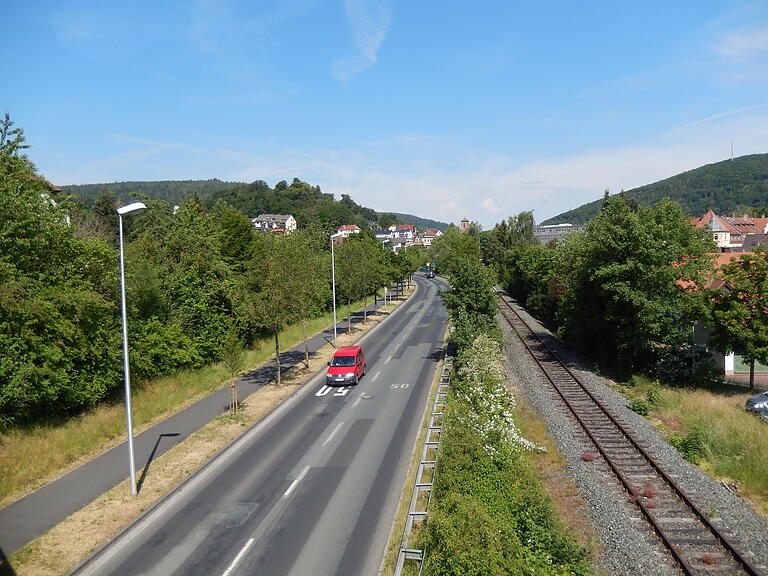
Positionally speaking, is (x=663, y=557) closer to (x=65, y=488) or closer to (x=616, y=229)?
(x=65, y=488)

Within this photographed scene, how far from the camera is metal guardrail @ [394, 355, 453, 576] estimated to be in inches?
435

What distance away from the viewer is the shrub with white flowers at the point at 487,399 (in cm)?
1683

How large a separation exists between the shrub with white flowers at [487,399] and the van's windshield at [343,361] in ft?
19.6

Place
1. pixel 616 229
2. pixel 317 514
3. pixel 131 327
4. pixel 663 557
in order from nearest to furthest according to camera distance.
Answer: pixel 663 557
pixel 317 514
pixel 131 327
pixel 616 229

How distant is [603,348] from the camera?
3266 cm

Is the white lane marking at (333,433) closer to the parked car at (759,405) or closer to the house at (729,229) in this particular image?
the parked car at (759,405)

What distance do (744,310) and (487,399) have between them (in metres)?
13.5

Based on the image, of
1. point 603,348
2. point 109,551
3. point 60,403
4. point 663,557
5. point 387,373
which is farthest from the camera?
point 603,348

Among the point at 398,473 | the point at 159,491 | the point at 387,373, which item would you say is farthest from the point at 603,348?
the point at 159,491

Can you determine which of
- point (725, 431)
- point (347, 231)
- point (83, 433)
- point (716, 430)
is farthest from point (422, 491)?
point (347, 231)

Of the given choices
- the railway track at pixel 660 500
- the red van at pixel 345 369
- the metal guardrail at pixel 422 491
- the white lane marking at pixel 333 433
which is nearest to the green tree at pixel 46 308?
the white lane marking at pixel 333 433

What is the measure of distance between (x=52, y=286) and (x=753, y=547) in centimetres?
2343

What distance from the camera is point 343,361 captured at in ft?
93.1

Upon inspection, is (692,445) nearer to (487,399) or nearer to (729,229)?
(487,399)
